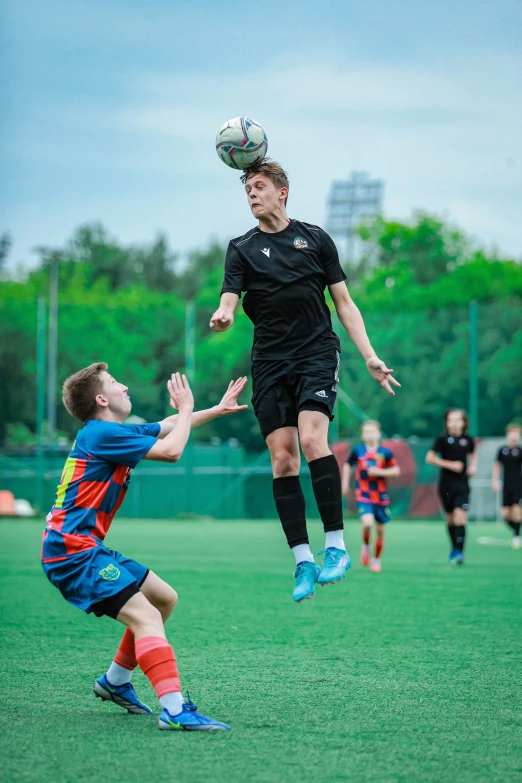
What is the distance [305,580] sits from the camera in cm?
592

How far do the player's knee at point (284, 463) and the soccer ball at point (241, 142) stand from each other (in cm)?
165

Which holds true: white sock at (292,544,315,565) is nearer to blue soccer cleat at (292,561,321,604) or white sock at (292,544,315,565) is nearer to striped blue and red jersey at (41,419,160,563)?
blue soccer cleat at (292,561,321,604)

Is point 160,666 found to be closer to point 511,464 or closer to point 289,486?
point 289,486

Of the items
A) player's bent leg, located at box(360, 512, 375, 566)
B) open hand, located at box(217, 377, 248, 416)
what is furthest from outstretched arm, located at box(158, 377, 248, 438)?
player's bent leg, located at box(360, 512, 375, 566)

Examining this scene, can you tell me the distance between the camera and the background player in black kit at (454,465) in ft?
48.1

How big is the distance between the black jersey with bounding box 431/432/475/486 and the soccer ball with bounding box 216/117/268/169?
9.29 meters

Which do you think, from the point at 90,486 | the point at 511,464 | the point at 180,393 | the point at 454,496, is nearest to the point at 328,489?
the point at 180,393

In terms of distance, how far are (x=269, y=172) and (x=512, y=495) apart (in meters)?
14.1

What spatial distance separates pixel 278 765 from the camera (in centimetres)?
411

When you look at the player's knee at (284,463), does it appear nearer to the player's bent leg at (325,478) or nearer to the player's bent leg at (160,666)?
the player's bent leg at (325,478)

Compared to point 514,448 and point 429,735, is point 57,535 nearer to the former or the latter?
point 429,735

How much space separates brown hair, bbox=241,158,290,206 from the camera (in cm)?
629

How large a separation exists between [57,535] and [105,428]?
0.52 metres

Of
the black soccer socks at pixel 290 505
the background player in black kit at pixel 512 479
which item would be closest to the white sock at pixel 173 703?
the black soccer socks at pixel 290 505
